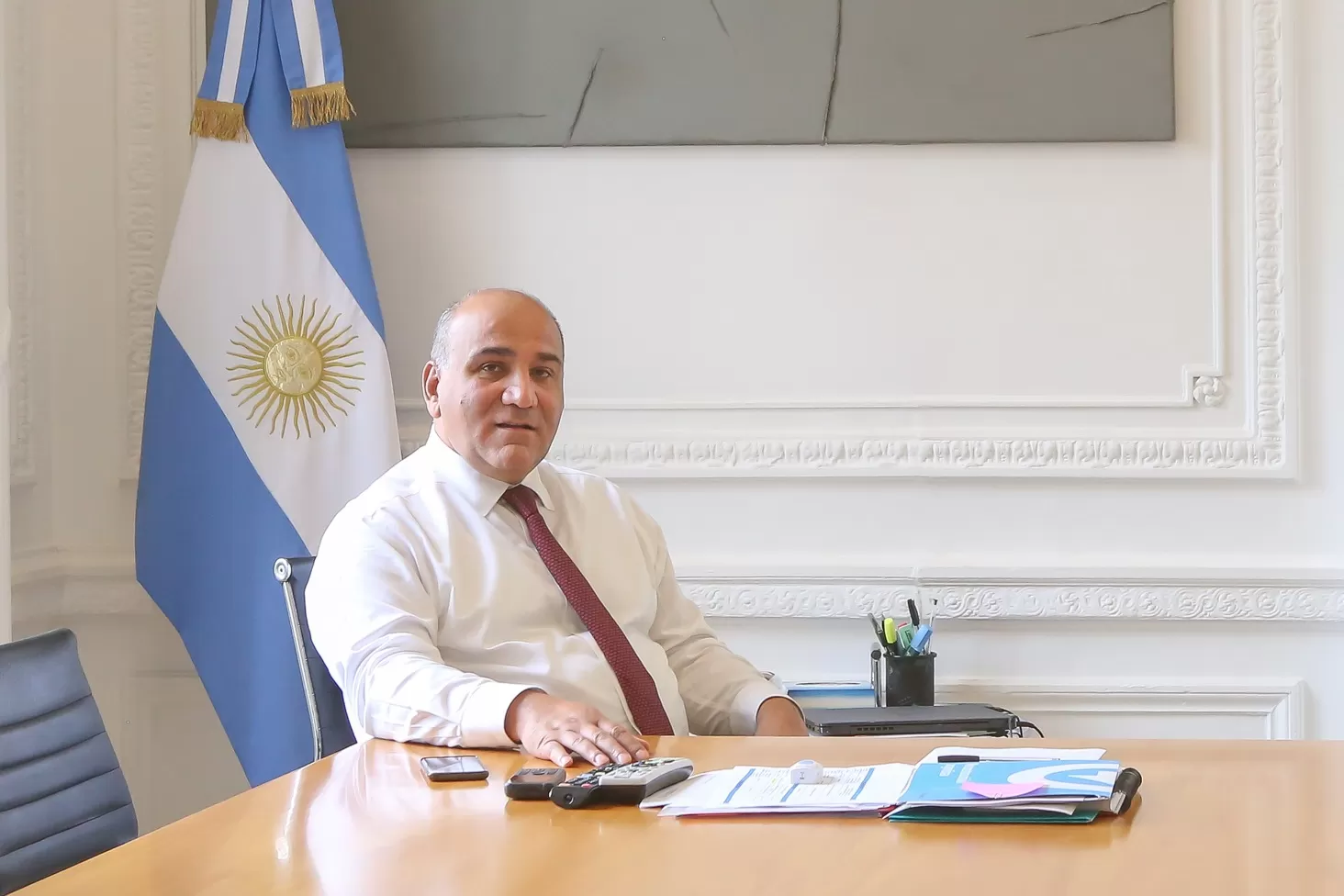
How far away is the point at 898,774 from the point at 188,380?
199cm

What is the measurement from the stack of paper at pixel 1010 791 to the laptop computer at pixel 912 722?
41.2 inches

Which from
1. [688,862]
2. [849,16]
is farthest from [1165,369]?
[688,862]

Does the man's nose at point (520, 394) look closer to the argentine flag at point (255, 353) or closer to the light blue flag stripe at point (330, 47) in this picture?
the argentine flag at point (255, 353)

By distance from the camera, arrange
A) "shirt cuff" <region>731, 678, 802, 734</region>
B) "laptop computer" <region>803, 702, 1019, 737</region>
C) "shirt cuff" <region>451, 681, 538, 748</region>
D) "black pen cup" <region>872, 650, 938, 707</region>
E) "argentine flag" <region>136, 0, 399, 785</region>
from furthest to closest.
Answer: "argentine flag" <region>136, 0, 399, 785</region> < "black pen cup" <region>872, 650, 938, 707</region> < "laptop computer" <region>803, 702, 1019, 737</region> < "shirt cuff" <region>731, 678, 802, 734</region> < "shirt cuff" <region>451, 681, 538, 748</region>

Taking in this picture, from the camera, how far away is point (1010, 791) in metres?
1.18

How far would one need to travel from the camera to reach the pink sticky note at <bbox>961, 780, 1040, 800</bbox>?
117 cm

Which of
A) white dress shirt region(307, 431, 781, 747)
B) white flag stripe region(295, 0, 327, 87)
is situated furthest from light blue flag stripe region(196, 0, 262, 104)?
white dress shirt region(307, 431, 781, 747)

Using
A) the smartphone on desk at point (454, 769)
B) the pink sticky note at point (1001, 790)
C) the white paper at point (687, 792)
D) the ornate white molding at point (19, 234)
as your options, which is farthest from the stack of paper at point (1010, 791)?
the ornate white molding at point (19, 234)

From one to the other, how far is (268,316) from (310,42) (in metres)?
0.61

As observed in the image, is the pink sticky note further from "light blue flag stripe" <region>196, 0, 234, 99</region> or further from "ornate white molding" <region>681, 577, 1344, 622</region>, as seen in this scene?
"light blue flag stripe" <region>196, 0, 234, 99</region>

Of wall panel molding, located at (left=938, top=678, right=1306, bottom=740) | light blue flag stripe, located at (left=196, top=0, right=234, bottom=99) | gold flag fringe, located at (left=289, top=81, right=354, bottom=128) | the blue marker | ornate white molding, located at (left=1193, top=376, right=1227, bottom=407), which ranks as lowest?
wall panel molding, located at (left=938, top=678, right=1306, bottom=740)

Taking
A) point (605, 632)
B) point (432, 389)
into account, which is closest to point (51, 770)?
point (605, 632)

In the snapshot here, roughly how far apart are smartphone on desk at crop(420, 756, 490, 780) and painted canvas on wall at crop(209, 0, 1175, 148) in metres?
1.77

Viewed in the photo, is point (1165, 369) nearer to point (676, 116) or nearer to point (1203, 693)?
point (1203, 693)
